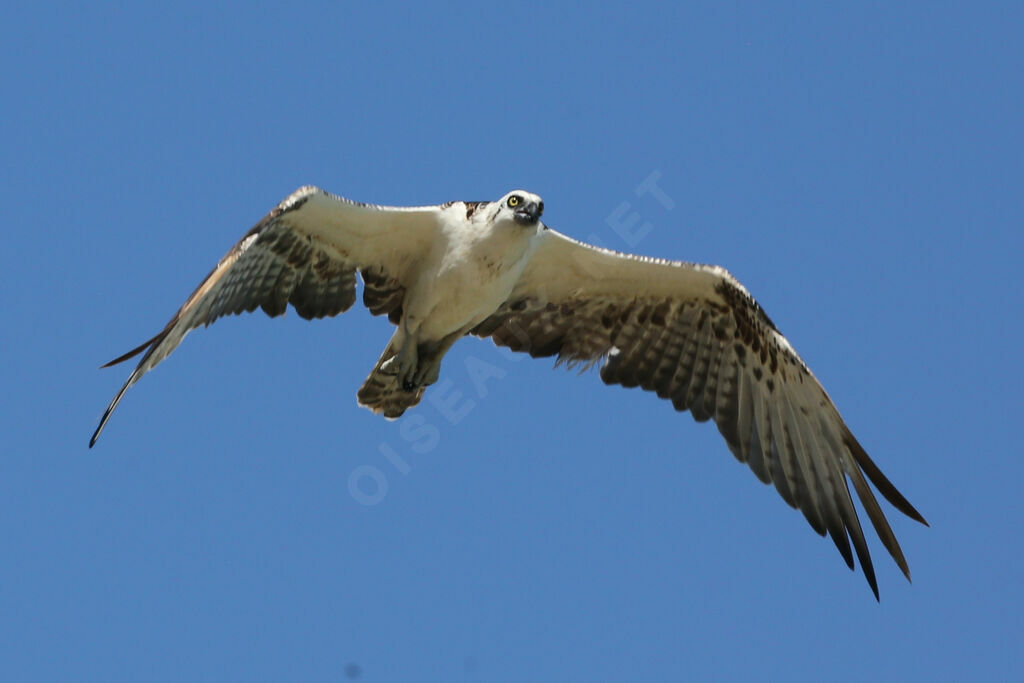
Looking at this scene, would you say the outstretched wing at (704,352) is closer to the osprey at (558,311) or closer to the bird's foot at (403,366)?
the osprey at (558,311)

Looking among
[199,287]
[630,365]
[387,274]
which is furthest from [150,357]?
[630,365]

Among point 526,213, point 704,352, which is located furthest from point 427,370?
point 704,352

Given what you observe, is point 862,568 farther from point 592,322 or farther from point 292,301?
point 292,301

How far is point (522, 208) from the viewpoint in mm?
10844

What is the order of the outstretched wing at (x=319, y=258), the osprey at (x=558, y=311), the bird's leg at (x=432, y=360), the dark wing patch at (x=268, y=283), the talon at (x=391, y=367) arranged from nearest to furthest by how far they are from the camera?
the dark wing patch at (x=268, y=283) < the outstretched wing at (x=319, y=258) < the osprey at (x=558, y=311) < the talon at (x=391, y=367) < the bird's leg at (x=432, y=360)

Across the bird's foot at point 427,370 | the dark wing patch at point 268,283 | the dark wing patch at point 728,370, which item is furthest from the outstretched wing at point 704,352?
the dark wing patch at point 268,283

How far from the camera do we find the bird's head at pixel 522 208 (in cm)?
1084

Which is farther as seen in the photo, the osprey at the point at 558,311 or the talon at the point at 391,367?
the talon at the point at 391,367

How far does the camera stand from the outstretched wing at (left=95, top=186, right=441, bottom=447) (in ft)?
35.5

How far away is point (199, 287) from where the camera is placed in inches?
406

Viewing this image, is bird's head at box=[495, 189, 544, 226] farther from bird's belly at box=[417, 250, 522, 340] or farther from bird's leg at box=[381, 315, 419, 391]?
bird's leg at box=[381, 315, 419, 391]

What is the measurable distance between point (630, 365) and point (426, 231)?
8.09 ft

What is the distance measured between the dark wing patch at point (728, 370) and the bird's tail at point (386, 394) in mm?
900

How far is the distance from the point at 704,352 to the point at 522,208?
8.80 ft
